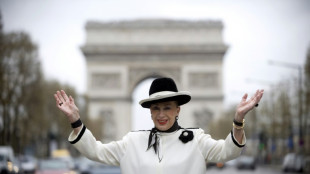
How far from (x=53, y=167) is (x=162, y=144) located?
53.1 ft

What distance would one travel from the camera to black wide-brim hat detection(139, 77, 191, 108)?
4.77m

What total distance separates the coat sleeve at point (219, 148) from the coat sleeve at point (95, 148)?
1.78ft

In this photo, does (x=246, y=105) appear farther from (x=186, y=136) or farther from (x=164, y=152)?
(x=164, y=152)

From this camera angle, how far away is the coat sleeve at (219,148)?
4633 mm

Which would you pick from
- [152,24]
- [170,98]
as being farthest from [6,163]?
[152,24]

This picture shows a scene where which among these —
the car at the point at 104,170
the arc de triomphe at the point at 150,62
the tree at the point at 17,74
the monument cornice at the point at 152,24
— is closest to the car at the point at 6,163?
the car at the point at 104,170

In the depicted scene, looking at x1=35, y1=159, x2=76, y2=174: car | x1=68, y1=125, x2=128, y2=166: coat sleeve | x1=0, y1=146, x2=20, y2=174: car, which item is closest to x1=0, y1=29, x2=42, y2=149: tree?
x1=0, y1=146, x2=20, y2=174: car

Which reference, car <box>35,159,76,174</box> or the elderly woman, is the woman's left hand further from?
car <box>35,159,76,174</box>

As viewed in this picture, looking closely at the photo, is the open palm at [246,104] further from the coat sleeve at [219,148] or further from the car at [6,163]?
the car at [6,163]

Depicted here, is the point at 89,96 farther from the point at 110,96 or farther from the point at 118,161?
the point at 118,161

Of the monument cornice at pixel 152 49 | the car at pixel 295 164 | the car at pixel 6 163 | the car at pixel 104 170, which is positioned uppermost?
the monument cornice at pixel 152 49

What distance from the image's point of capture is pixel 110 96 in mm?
65125

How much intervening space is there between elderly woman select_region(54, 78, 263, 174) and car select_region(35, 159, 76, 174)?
47.7ft

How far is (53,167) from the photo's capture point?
813 inches
